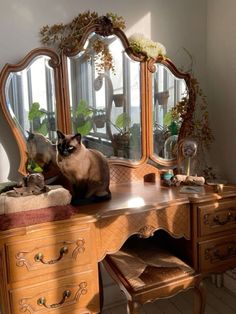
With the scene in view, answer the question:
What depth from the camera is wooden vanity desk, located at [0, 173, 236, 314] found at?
1.20 metres

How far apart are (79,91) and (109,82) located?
7.2 inches

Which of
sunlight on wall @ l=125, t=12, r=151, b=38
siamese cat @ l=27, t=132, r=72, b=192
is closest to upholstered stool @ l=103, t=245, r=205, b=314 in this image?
siamese cat @ l=27, t=132, r=72, b=192

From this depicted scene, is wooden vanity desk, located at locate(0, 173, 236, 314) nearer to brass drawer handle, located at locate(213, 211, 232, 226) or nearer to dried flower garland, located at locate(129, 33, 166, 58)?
brass drawer handle, located at locate(213, 211, 232, 226)

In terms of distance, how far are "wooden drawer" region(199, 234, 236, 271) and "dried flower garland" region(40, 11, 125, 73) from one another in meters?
1.12

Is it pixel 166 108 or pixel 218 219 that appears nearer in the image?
pixel 218 219

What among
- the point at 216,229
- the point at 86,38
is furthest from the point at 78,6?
the point at 216,229

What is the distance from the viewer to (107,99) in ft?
5.65

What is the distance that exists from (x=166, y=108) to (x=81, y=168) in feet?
2.44

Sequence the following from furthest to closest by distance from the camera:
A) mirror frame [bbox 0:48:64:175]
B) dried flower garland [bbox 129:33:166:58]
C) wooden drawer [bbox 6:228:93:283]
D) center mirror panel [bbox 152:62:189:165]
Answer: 1. center mirror panel [bbox 152:62:189:165]
2. dried flower garland [bbox 129:33:166:58]
3. mirror frame [bbox 0:48:64:175]
4. wooden drawer [bbox 6:228:93:283]

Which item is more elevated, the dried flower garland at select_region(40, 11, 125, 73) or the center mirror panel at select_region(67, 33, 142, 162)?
the dried flower garland at select_region(40, 11, 125, 73)

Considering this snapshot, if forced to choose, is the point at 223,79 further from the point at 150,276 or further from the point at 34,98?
the point at 150,276

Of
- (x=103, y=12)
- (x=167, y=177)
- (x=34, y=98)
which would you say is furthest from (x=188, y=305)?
(x=103, y=12)

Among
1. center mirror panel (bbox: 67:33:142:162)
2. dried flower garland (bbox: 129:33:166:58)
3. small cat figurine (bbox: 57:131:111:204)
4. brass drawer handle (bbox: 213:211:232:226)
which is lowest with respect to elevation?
brass drawer handle (bbox: 213:211:232:226)

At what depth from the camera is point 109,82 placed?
5.61 feet
